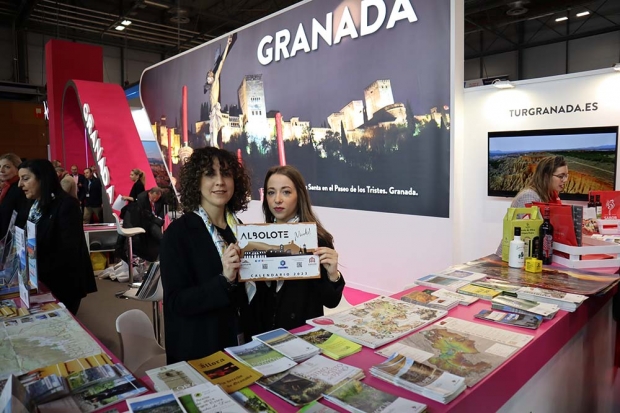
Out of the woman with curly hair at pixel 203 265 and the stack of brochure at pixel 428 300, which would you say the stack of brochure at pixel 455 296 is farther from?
the woman with curly hair at pixel 203 265

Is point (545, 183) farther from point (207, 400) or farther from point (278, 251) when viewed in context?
point (207, 400)

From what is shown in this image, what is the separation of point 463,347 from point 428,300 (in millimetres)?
462

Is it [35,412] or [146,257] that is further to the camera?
[146,257]

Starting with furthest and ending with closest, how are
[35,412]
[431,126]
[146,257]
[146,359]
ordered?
1. [146,257]
2. [431,126]
3. [146,359]
4. [35,412]

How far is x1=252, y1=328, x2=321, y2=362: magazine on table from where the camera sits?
1301mm

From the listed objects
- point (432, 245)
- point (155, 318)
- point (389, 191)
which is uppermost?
point (389, 191)

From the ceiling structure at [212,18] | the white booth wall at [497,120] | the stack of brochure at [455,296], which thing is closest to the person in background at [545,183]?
the white booth wall at [497,120]

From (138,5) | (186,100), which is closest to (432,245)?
(186,100)

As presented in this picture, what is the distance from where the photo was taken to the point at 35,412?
1011 millimetres

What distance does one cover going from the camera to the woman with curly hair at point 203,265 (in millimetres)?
1573

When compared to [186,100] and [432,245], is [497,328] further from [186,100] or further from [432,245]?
[186,100]

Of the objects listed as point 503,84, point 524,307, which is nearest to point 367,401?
point 524,307

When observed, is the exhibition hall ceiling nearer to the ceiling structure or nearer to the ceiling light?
the ceiling structure

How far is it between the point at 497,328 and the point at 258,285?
907 millimetres
